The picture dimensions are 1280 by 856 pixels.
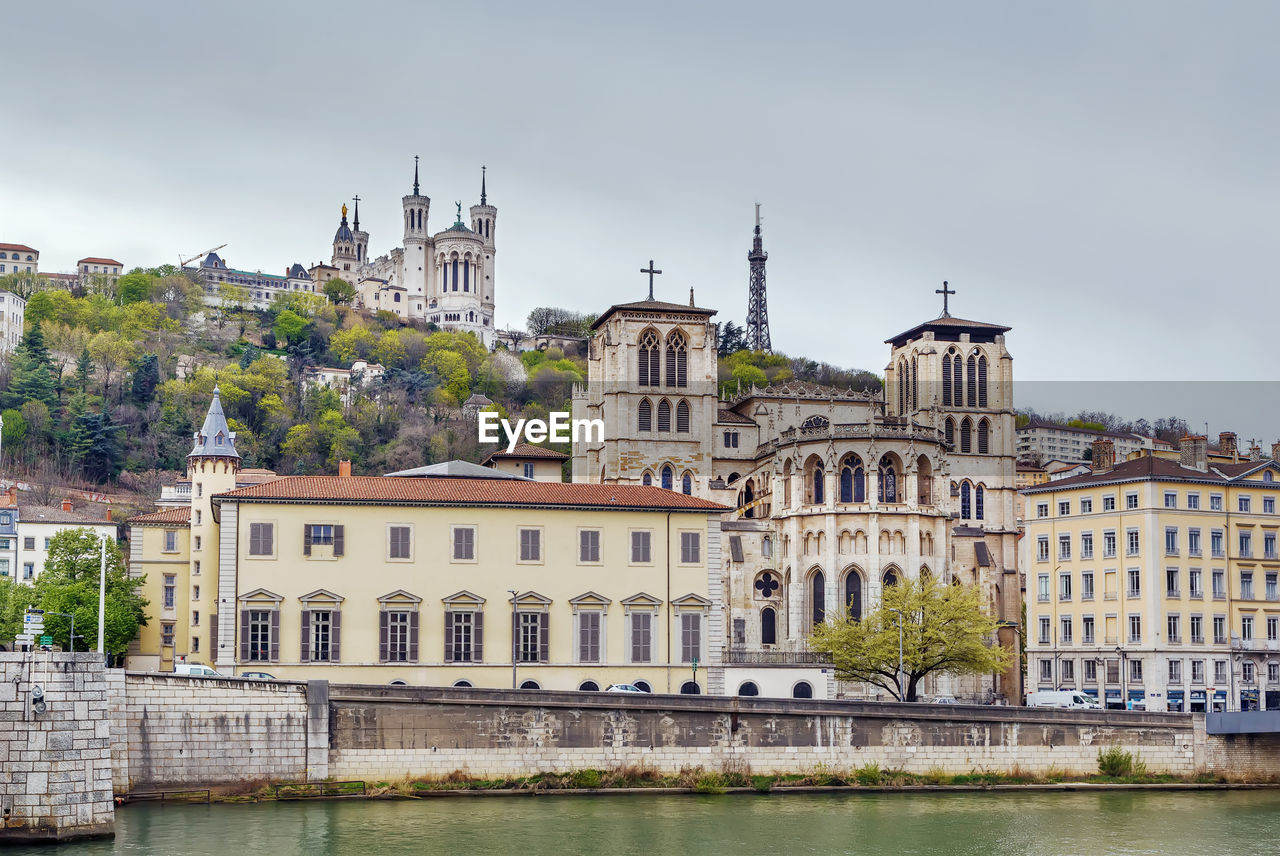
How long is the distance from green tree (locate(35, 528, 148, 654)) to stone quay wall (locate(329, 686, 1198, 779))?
Result: 21.9 meters

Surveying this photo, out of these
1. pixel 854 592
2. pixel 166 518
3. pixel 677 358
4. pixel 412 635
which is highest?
pixel 677 358

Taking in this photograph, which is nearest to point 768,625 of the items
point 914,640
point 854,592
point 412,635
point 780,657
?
point 854,592

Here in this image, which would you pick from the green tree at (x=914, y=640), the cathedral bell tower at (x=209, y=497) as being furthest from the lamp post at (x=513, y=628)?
the green tree at (x=914, y=640)

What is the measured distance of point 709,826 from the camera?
4244 centimetres

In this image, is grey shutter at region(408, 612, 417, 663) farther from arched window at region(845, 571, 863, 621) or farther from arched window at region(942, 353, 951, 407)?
arched window at region(942, 353, 951, 407)

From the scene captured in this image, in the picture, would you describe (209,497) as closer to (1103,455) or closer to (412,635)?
(412,635)

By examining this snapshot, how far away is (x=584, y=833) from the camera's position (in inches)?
1607

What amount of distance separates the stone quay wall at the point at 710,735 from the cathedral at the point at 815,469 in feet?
31.6

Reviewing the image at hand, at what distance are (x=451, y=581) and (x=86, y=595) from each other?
18389mm

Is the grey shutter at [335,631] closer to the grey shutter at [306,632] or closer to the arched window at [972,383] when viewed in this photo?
the grey shutter at [306,632]

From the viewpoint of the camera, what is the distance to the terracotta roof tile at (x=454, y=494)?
56188mm

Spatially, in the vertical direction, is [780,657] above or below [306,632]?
below

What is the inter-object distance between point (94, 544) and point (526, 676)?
26110 mm

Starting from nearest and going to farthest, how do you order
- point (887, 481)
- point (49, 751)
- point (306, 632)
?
point (49, 751)
point (306, 632)
point (887, 481)
